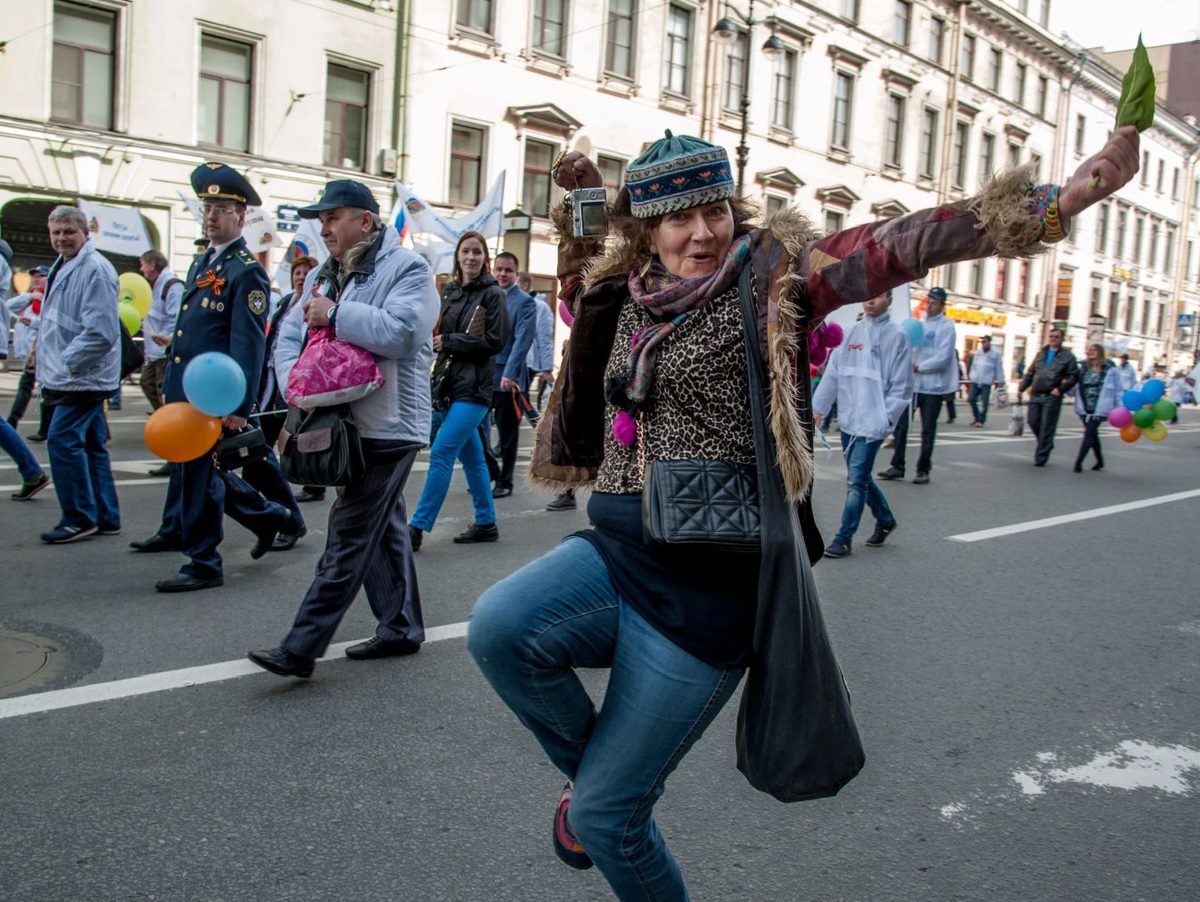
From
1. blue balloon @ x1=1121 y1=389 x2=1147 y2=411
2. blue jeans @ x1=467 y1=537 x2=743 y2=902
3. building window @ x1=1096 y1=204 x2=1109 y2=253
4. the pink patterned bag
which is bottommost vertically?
blue jeans @ x1=467 y1=537 x2=743 y2=902

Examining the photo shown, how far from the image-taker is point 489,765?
3.31 metres

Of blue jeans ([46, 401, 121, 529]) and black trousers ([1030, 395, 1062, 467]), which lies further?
black trousers ([1030, 395, 1062, 467])

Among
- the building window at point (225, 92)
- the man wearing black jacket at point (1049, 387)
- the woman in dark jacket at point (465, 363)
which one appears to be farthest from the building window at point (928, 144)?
the woman in dark jacket at point (465, 363)

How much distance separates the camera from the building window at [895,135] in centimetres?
3700

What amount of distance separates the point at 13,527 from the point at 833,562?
16.9 feet

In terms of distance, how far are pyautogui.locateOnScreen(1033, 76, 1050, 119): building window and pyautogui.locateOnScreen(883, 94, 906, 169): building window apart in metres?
10.3

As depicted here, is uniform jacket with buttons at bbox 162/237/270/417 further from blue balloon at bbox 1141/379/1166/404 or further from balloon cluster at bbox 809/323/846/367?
blue balloon at bbox 1141/379/1166/404

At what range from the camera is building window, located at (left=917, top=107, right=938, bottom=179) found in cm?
3853

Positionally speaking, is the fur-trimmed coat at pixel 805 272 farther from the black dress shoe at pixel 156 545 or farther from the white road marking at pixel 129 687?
the black dress shoe at pixel 156 545

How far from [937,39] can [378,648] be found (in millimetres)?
40032

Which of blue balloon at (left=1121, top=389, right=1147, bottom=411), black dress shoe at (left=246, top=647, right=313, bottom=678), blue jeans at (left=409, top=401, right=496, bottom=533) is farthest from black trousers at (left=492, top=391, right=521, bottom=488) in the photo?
blue balloon at (left=1121, top=389, right=1147, bottom=411)

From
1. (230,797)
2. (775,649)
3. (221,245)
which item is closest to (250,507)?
(221,245)

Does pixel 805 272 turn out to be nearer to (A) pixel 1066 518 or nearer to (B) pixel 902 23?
(A) pixel 1066 518

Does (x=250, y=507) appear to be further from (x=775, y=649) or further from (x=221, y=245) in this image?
(x=775, y=649)
